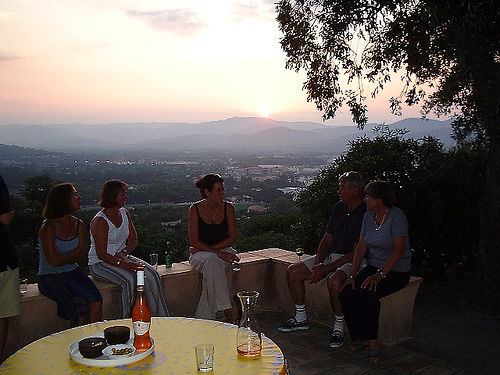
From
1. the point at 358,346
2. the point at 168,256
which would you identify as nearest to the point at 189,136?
the point at 168,256

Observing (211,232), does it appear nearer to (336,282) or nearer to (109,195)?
(109,195)

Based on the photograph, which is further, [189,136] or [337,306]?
[189,136]

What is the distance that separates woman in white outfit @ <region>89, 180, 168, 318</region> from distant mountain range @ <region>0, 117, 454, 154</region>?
19.0m

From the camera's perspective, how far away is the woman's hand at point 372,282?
4102 mm

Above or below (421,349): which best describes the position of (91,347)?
above

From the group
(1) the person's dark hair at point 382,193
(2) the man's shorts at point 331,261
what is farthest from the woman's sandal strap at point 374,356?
(1) the person's dark hair at point 382,193

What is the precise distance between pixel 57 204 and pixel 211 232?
1494 millimetres

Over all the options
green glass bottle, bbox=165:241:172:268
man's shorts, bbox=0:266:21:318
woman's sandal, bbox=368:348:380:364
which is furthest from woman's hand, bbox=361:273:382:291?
man's shorts, bbox=0:266:21:318

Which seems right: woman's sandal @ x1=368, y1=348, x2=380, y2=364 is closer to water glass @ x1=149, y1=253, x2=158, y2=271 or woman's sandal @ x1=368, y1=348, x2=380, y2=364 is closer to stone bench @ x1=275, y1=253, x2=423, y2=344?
stone bench @ x1=275, y1=253, x2=423, y2=344

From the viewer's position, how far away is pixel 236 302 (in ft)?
11.1

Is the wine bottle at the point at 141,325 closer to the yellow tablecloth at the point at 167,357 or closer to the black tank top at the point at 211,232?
the yellow tablecloth at the point at 167,357

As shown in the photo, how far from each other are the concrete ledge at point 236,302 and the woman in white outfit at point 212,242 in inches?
7.1

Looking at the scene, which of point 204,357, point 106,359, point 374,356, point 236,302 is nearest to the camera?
point 204,357

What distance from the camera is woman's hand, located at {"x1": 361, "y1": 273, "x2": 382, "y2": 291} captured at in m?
4.10
